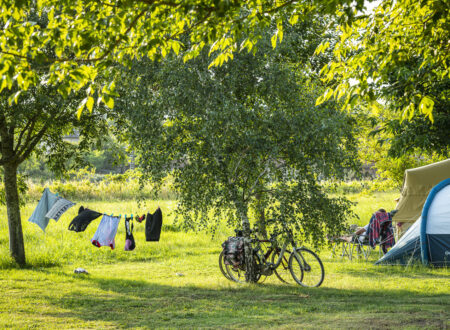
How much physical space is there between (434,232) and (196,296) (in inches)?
201

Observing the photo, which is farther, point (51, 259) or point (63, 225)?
Result: point (63, 225)

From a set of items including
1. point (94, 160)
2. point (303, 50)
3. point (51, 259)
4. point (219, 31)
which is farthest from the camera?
point (94, 160)

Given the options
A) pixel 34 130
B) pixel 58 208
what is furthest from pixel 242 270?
pixel 34 130

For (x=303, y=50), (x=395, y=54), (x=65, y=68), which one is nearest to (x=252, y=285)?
(x=395, y=54)

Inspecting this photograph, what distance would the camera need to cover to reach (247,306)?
7207 millimetres

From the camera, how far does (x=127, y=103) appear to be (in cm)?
855

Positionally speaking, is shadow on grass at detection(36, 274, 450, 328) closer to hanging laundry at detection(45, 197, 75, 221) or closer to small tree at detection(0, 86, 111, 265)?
hanging laundry at detection(45, 197, 75, 221)

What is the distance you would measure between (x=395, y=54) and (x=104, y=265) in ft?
31.1

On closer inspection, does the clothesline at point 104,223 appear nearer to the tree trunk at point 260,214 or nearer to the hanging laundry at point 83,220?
the hanging laundry at point 83,220

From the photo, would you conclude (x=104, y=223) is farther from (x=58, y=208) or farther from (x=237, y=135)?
(x=237, y=135)

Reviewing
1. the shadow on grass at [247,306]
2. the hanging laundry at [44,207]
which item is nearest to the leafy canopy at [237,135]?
the shadow on grass at [247,306]

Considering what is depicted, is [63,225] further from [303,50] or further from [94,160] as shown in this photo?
[94,160]

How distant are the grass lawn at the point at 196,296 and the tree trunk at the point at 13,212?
30 cm

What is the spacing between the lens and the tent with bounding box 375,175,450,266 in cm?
1028
